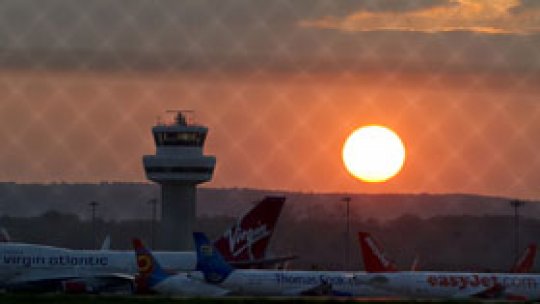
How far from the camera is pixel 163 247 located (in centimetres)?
17262

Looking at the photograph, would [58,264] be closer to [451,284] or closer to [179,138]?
[451,284]

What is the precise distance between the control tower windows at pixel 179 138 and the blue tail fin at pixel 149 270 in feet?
204

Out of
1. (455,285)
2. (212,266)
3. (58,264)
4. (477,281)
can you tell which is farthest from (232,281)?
(58,264)

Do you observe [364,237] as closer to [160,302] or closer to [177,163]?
[160,302]

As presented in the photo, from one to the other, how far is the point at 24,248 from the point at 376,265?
1333 inches

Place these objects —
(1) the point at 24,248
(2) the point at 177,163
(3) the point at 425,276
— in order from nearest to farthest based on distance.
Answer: (3) the point at 425,276
(1) the point at 24,248
(2) the point at 177,163

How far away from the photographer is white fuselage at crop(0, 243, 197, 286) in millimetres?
119938

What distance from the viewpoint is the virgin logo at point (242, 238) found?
127m

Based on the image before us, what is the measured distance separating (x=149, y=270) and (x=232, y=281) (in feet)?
22.6

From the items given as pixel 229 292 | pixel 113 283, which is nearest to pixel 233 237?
pixel 113 283

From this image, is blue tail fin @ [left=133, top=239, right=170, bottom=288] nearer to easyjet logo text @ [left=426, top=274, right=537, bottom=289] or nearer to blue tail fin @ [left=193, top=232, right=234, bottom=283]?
blue tail fin @ [left=193, top=232, right=234, bottom=283]

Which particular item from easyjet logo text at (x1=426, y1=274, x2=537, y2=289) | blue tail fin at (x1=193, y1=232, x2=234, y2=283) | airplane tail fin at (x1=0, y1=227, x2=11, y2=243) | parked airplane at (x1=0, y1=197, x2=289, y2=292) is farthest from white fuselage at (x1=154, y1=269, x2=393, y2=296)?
airplane tail fin at (x1=0, y1=227, x2=11, y2=243)

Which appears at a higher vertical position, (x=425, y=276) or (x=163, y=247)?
(x=163, y=247)

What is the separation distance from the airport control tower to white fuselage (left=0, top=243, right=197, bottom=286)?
4538cm
